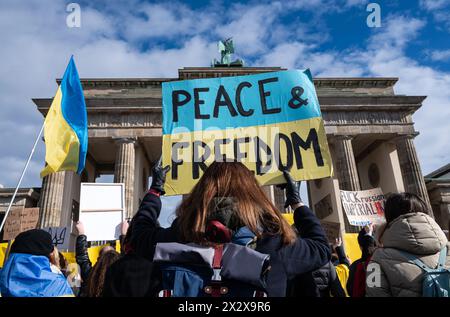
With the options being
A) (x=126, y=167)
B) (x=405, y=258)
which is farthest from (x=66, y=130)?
(x=126, y=167)

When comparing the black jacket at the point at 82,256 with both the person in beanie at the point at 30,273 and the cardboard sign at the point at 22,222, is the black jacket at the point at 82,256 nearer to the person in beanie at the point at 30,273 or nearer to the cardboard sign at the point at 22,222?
the person in beanie at the point at 30,273

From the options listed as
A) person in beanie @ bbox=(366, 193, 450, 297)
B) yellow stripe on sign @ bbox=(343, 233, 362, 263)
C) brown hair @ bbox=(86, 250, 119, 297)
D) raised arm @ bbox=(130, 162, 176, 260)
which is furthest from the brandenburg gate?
raised arm @ bbox=(130, 162, 176, 260)

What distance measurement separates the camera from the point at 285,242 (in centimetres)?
175

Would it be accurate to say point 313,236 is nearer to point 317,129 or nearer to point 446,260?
point 446,260

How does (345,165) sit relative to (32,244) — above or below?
above

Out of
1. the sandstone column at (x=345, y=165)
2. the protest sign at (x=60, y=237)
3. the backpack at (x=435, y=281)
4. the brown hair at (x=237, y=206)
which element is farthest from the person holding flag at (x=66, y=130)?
the sandstone column at (x=345, y=165)

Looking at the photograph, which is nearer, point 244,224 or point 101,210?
point 244,224

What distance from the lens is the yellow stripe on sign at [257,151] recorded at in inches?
186

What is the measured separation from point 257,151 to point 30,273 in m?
3.37

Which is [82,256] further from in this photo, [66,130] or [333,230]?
[333,230]

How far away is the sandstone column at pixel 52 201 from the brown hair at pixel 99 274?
2062cm

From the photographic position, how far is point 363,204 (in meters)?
16.1

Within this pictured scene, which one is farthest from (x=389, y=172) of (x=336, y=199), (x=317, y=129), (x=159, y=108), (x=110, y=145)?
(x=317, y=129)

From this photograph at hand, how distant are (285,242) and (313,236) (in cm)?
27
